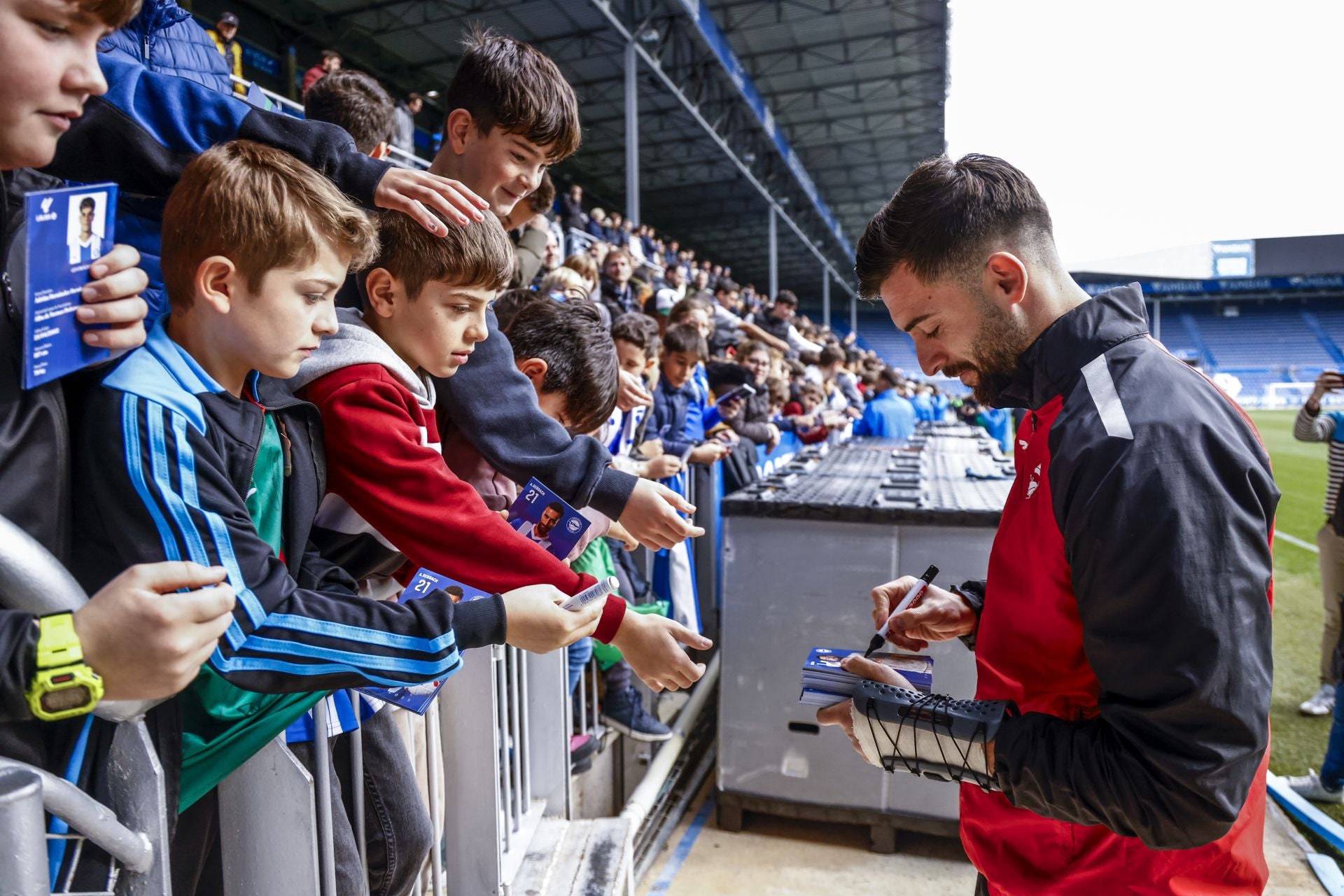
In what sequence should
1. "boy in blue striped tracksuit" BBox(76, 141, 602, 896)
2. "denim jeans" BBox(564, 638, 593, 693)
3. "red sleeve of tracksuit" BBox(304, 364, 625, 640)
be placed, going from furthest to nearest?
"denim jeans" BBox(564, 638, 593, 693) → "red sleeve of tracksuit" BBox(304, 364, 625, 640) → "boy in blue striped tracksuit" BBox(76, 141, 602, 896)

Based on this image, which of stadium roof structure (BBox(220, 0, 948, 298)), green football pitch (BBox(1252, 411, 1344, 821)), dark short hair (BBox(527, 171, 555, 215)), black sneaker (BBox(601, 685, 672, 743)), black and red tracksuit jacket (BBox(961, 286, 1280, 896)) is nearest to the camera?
black and red tracksuit jacket (BBox(961, 286, 1280, 896))

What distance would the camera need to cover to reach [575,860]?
2.29 m

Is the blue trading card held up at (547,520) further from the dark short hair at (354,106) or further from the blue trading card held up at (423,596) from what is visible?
the dark short hair at (354,106)

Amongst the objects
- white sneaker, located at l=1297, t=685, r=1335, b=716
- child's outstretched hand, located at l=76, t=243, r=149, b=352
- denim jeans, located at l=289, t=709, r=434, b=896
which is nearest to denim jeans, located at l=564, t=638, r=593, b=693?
denim jeans, located at l=289, t=709, r=434, b=896

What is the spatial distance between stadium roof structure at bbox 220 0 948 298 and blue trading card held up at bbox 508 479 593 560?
34.4 feet

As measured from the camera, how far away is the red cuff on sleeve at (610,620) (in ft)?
4.68

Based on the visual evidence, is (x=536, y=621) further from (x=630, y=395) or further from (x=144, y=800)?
(x=630, y=395)

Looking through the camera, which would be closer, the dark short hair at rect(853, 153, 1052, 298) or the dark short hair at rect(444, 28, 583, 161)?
the dark short hair at rect(853, 153, 1052, 298)

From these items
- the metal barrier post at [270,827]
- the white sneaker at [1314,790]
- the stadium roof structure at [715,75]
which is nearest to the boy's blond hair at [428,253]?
the metal barrier post at [270,827]

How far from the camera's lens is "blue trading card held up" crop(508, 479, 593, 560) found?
1568 mm

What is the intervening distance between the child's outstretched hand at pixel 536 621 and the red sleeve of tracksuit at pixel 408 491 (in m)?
0.12

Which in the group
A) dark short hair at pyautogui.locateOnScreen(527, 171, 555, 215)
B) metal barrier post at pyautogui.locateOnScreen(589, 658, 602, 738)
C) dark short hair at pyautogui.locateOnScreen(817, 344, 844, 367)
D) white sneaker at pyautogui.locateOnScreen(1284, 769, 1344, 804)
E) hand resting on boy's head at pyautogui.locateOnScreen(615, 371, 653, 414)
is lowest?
white sneaker at pyautogui.locateOnScreen(1284, 769, 1344, 804)

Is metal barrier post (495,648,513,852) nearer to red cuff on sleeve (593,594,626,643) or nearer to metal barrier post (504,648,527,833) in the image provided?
metal barrier post (504,648,527,833)

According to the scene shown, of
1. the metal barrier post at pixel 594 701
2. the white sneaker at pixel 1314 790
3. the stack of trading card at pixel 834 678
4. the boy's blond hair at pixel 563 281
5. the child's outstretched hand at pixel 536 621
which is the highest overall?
the boy's blond hair at pixel 563 281
